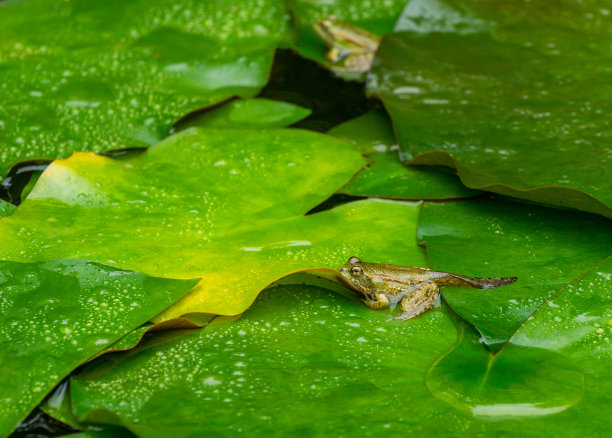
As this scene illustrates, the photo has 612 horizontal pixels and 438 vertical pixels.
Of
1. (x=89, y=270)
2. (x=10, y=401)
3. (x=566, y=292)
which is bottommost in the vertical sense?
(x=10, y=401)

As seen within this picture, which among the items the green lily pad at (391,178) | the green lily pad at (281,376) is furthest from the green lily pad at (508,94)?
the green lily pad at (281,376)

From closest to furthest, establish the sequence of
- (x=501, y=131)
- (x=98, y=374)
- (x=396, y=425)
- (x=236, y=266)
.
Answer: (x=396, y=425) < (x=98, y=374) < (x=236, y=266) < (x=501, y=131)

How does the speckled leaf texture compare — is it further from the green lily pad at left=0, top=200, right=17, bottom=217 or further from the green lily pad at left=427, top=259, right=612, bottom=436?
the green lily pad at left=0, top=200, right=17, bottom=217

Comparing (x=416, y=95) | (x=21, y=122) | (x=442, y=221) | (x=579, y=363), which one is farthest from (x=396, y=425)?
(x=21, y=122)

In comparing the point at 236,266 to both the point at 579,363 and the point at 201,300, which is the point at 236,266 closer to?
the point at 201,300

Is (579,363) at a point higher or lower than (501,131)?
lower

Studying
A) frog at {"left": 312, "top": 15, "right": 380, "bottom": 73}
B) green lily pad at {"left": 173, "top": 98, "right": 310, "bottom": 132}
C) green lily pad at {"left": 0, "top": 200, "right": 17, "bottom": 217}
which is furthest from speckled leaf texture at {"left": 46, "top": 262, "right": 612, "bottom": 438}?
frog at {"left": 312, "top": 15, "right": 380, "bottom": 73}

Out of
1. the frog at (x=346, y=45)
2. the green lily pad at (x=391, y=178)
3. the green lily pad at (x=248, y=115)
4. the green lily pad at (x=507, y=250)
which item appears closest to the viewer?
the green lily pad at (x=507, y=250)

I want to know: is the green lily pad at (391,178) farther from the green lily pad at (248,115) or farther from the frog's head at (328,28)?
the frog's head at (328,28)
